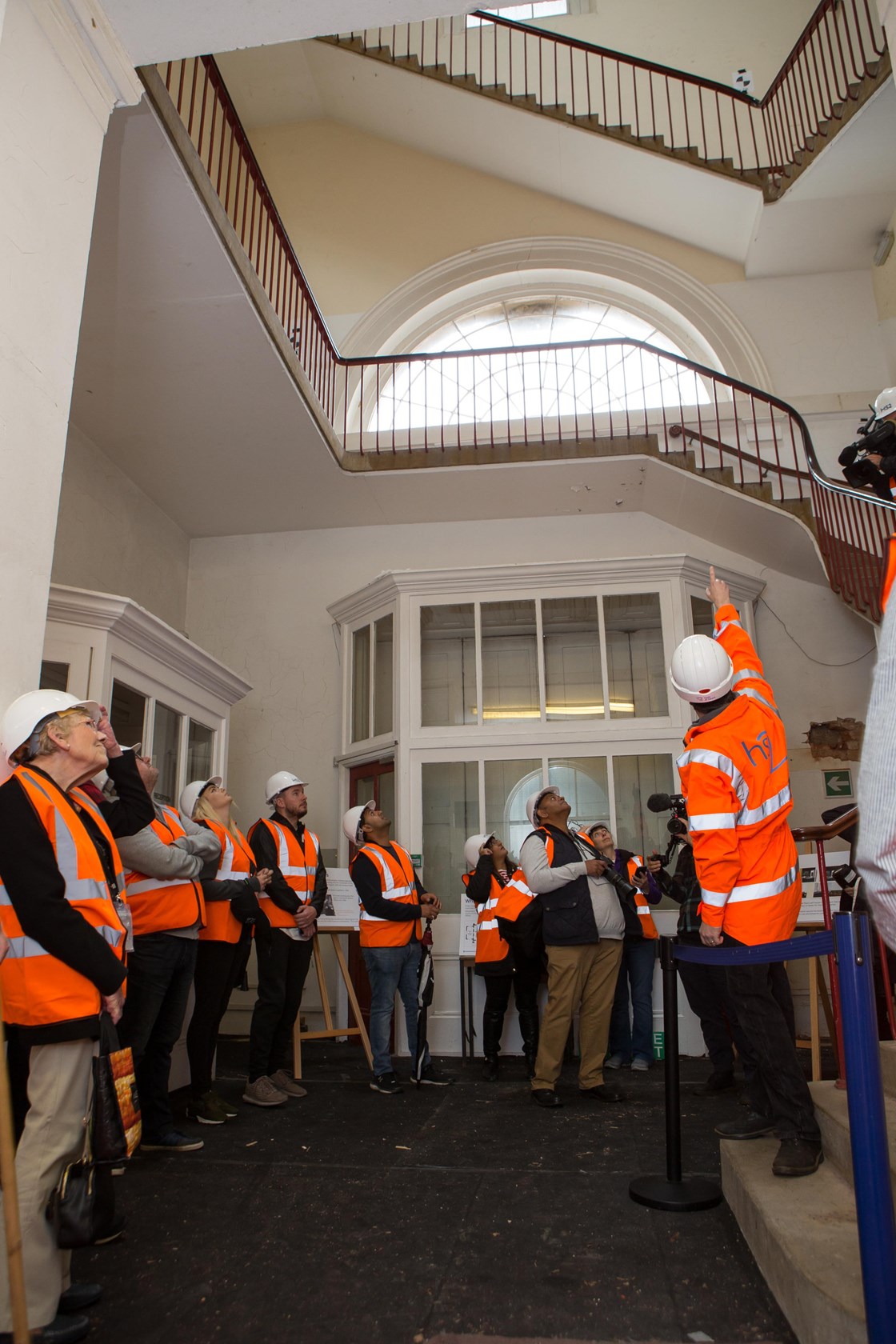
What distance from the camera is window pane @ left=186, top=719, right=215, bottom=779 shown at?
231 inches

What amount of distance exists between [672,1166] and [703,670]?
5.45ft

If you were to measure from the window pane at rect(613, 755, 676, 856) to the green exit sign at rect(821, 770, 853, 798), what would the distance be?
1702 mm

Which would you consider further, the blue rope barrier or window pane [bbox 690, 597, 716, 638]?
window pane [bbox 690, 597, 716, 638]

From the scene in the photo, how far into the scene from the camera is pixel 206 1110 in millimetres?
4035

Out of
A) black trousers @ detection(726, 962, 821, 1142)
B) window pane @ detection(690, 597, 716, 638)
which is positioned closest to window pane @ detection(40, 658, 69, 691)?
black trousers @ detection(726, 962, 821, 1142)

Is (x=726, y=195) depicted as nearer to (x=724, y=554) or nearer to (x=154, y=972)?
(x=724, y=554)

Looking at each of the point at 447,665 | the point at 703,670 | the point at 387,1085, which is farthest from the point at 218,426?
the point at 703,670

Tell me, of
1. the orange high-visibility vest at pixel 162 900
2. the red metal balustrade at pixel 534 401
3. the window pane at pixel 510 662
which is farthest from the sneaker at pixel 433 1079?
the red metal balustrade at pixel 534 401

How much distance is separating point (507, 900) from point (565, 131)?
8253mm

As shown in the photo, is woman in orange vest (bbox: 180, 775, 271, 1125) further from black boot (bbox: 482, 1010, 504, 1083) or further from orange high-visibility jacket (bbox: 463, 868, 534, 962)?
black boot (bbox: 482, 1010, 504, 1083)

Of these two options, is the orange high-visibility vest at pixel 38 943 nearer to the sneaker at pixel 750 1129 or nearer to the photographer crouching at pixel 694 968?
the sneaker at pixel 750 1129

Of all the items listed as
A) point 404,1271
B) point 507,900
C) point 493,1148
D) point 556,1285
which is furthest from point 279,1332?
point 507,900

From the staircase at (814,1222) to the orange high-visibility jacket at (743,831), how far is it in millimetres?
546

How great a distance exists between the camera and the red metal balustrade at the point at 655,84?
8398 millimetres
